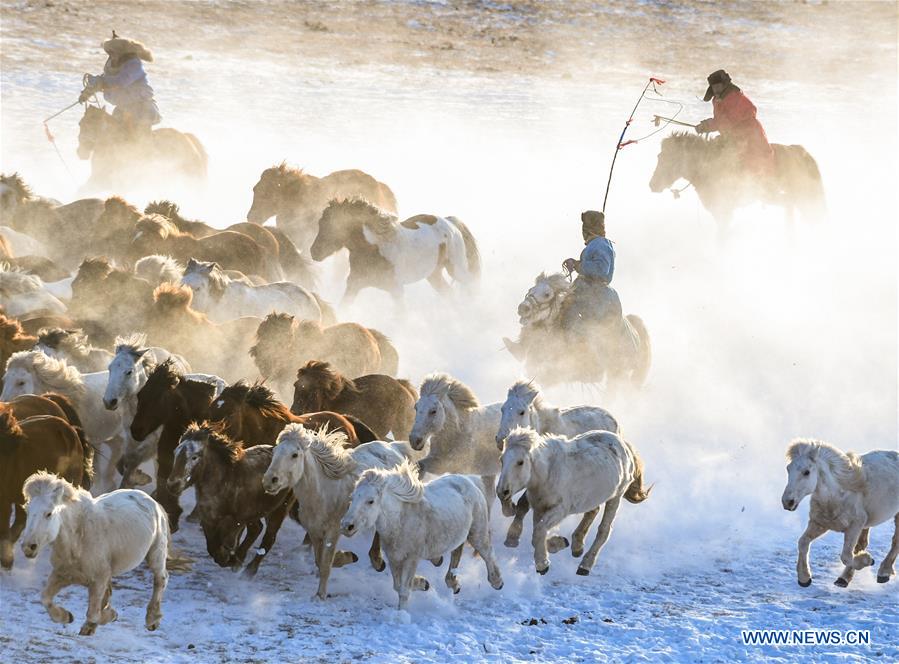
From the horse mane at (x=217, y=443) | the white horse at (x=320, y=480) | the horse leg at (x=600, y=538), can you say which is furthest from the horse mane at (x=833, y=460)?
the horse mane at (x=217, y=443)

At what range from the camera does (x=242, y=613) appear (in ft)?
32.1

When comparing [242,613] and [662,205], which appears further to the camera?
[662,205]

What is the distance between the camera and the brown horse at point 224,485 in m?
9.91

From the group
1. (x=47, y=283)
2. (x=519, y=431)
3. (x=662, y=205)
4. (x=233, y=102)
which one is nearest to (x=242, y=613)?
(x=519, y=431)

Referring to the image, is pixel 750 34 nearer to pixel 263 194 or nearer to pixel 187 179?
pixel 187 179

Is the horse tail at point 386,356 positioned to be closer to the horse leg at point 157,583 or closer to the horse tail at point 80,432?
the horse tail at point 80,432

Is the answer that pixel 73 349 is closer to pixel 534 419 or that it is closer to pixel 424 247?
pixel 534 419

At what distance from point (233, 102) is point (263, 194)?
15.3 meters

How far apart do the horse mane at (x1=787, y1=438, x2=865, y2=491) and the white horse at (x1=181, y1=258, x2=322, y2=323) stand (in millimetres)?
5414

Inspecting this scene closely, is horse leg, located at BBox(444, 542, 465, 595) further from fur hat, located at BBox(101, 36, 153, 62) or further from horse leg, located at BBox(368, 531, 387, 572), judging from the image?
fur hat, located at BBox(101, 36, 153, 62)

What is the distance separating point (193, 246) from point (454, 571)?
731 centimetres

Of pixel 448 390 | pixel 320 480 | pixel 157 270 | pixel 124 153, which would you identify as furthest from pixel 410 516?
pixel 124 153

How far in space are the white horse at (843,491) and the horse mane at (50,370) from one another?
19.2 feet

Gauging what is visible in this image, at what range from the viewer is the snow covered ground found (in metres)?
9.93
